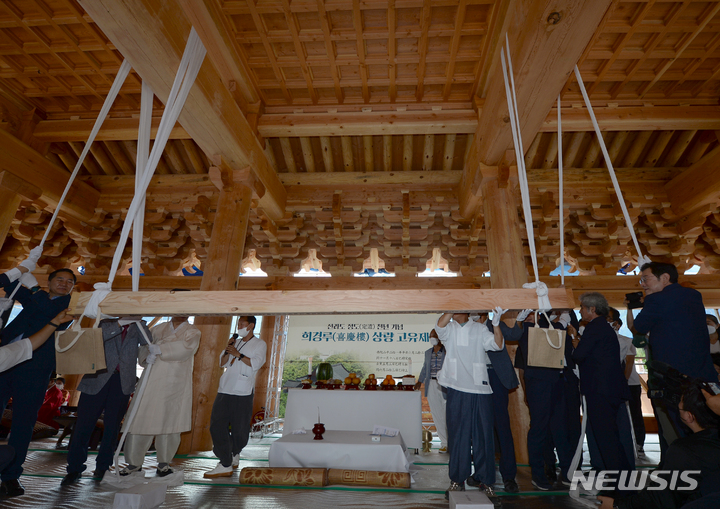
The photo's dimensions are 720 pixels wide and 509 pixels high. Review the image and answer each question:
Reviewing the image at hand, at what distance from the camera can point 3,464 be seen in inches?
87.6

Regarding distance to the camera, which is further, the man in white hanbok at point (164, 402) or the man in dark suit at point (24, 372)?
the man in white hanbok at point (164, 402)

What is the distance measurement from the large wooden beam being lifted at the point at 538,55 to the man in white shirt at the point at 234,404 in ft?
9.82

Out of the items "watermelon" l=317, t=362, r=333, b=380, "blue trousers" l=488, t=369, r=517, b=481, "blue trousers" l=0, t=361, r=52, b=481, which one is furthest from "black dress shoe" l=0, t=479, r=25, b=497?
"watermelon" l=317, t=362, r=333, b=380

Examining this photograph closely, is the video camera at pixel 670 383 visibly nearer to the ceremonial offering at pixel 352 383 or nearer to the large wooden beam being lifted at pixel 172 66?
the ceremonial offering at pixel 352 383

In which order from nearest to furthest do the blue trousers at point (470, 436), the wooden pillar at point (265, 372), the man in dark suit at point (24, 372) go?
the man in dark suit at point (24, 372), the blue trousers at point (470, 436), the wooden pillar at point (265, 372)

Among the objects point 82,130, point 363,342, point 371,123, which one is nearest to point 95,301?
point 371,123

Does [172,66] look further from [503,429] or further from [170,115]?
[503,429]

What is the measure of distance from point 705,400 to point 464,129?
152 inches

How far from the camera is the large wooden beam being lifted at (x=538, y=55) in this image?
2.65 m

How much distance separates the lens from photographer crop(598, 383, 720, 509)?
1769mm

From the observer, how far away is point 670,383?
2182mm

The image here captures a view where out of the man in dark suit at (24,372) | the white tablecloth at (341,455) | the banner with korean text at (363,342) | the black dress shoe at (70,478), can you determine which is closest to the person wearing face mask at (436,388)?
the white tablecloth at (341,455)

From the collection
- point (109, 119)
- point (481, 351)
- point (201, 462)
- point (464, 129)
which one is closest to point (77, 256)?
point (109, 119)

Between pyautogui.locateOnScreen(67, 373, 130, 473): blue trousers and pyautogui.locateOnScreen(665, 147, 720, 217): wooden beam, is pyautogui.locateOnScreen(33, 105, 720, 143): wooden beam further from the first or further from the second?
pyautogui.locateOnScreen(67, 373, 130, 473): blue trousers
